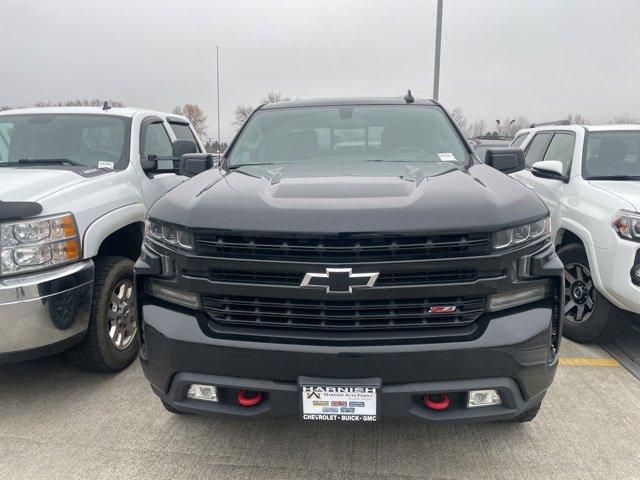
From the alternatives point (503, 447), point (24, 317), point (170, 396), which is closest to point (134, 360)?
point (24, 317)

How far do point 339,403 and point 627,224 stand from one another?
2.67 m

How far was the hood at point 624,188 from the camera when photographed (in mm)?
3647

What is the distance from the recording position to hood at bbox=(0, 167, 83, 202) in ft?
9.73

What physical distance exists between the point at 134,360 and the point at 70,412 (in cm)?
74

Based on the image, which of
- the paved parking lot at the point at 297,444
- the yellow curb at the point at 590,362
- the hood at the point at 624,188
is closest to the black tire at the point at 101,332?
the paved parking lot at the point at 297,444

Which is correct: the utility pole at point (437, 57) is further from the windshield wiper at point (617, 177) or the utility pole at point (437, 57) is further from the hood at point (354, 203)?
the hood at point (354, 203)

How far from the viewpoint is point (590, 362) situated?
149 inches

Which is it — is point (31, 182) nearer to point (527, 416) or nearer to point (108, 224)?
point (108, 224)

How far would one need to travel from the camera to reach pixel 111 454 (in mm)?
2684

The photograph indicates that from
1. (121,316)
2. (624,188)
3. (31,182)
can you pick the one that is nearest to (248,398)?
(121,316)

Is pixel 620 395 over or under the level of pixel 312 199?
under

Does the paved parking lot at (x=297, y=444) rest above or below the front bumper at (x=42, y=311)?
below

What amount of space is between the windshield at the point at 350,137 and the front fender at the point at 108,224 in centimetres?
91

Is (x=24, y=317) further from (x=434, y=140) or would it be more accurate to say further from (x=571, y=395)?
(x=571, y=395)
